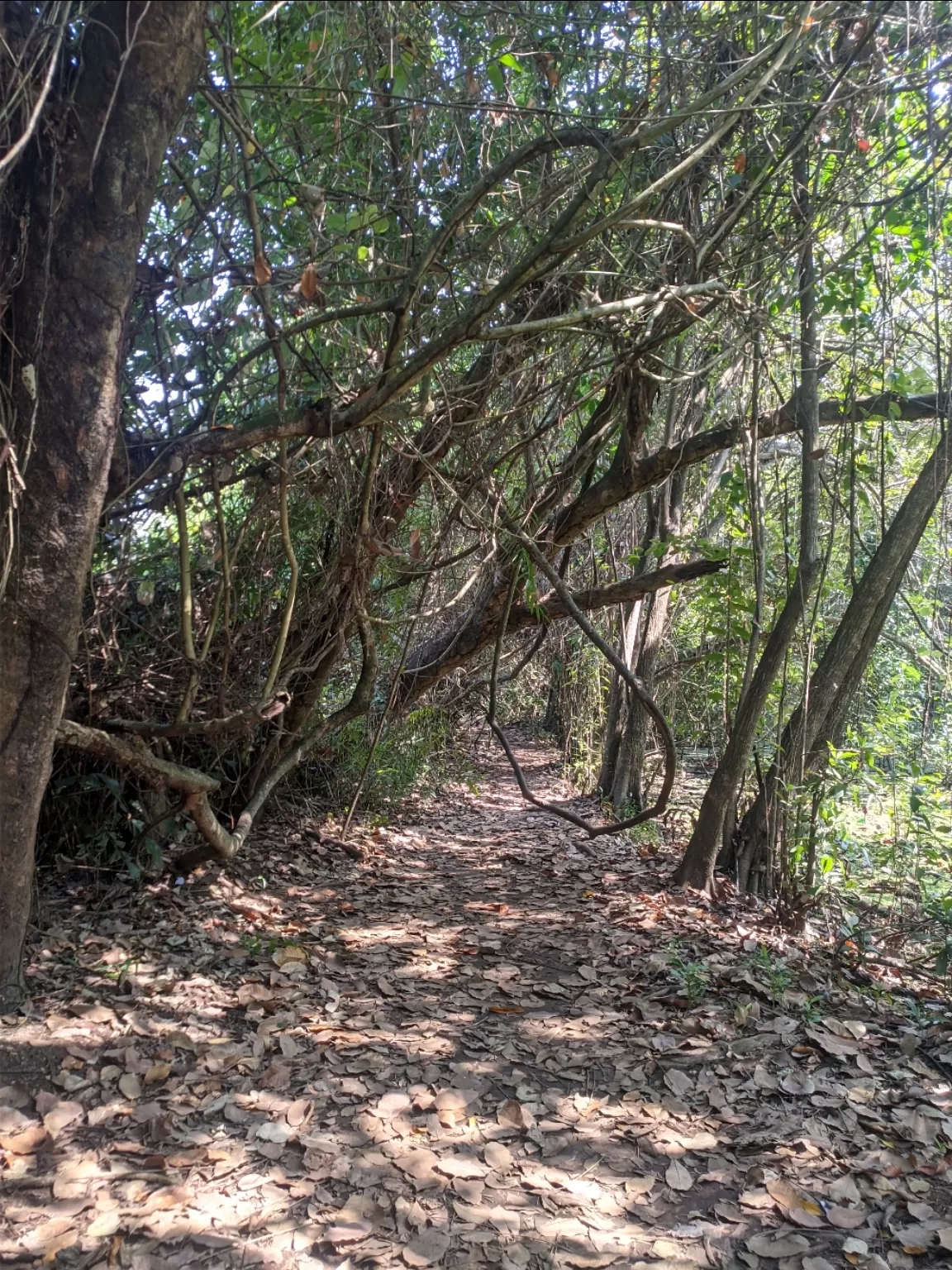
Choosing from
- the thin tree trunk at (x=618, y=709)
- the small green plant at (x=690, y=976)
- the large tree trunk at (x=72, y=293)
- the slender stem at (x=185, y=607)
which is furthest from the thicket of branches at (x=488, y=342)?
the thin tree trunk at (x=618, y=709)

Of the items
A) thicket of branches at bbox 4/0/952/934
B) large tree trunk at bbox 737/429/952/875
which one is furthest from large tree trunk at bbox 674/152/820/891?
large tree trunk at bbox 737/429/952/875

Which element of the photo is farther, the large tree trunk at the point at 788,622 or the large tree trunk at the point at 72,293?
the large tree trunk at the point at 788,622

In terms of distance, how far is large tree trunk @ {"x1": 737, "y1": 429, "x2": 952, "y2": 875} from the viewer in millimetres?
4559

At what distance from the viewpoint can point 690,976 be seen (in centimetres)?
368

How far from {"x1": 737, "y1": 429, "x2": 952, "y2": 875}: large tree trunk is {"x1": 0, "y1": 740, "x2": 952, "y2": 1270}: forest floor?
0.95 metres

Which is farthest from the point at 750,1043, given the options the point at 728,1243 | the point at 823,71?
the point at 823,71

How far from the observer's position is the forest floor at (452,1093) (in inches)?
85.0

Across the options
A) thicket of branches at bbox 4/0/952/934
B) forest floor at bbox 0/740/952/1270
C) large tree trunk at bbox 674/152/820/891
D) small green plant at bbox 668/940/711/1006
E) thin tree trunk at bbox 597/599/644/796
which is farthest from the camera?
thin tree trunk at bbox 597/599/644/796

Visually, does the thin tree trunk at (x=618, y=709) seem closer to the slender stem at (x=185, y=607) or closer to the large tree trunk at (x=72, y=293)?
the slender stem at (x=185, y=607)

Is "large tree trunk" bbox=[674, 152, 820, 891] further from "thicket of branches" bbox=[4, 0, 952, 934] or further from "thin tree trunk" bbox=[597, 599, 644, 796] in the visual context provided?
"thin tree trunk" bbox=[597, 599, 644, 796]

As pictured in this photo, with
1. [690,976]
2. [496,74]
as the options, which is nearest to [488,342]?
[496,74]

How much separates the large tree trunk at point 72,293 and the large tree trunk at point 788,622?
3.04m

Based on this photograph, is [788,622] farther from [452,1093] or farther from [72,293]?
[72,293]

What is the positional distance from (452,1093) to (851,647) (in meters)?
3.29
